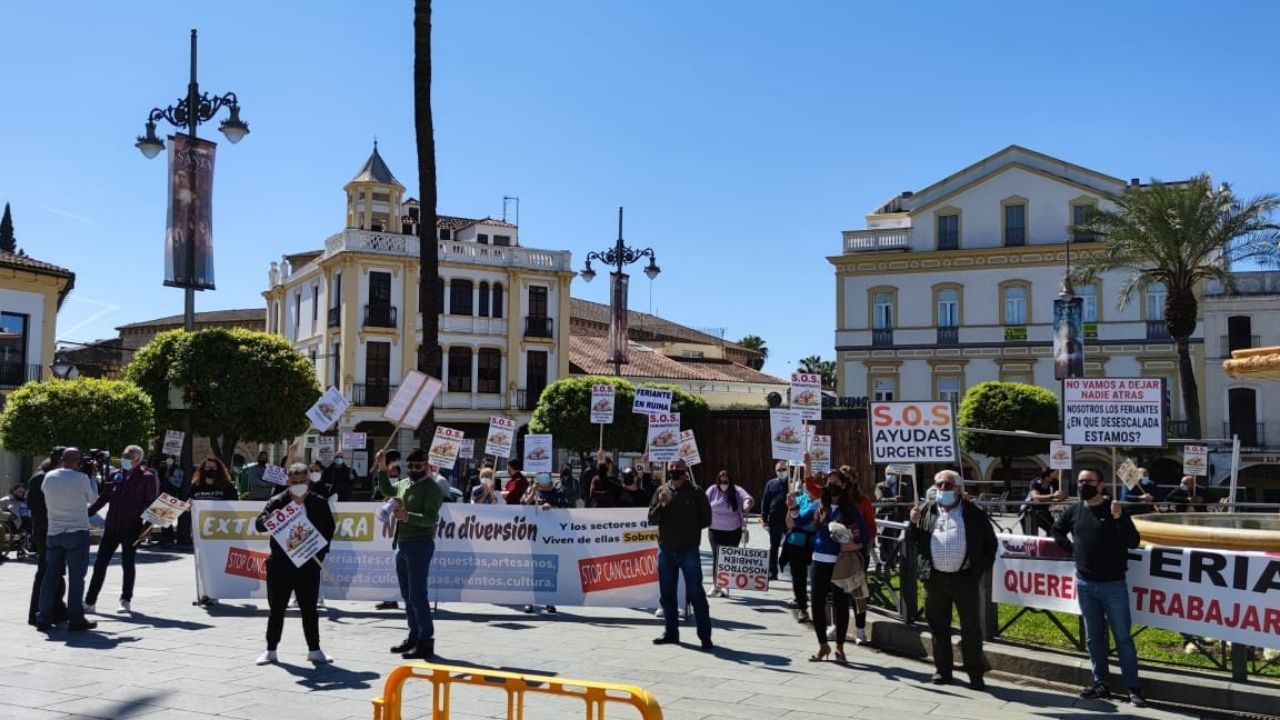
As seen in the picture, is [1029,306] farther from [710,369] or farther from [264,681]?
[264,681]

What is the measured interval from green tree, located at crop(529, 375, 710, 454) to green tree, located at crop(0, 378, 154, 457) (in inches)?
676

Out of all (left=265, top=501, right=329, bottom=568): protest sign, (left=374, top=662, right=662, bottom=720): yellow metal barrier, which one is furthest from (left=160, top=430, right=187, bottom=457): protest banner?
(left=374, top=662, right=662, bottom=720): yellow metal barrier

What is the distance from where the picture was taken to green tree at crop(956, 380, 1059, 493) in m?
42.5

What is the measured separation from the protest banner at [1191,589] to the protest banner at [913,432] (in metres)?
2.56

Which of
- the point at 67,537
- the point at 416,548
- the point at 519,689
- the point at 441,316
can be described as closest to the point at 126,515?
the point at 67,537

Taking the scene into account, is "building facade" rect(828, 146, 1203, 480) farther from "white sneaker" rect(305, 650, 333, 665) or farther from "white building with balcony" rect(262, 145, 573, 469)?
"white sneaker" rect(305, 650, 333, 665)

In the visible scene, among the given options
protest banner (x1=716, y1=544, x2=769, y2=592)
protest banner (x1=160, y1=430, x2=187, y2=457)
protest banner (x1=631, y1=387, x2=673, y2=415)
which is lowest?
protest banner (x1=716, y1=544, x2=769, y2=592)

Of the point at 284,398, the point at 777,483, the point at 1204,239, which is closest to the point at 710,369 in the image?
the point at 1204,239

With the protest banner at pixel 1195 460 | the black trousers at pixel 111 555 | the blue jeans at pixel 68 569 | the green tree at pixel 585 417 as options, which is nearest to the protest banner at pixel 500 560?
the black trousers at pixel 111 555

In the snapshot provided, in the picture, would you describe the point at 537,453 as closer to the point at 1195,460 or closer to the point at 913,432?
the point at 913,432

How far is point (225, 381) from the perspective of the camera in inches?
1125

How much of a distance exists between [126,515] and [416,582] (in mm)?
3949

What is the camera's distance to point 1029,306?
4944cm

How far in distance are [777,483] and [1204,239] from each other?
27.2 m
